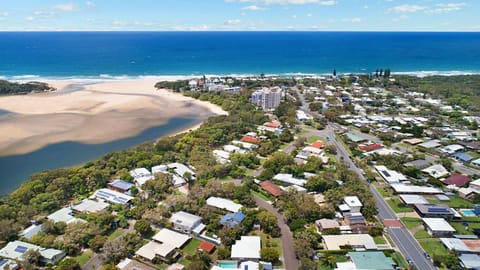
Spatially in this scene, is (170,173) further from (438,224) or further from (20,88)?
(20,88)

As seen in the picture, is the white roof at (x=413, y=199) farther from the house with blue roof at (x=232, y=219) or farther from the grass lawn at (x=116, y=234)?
the grass lawn at (x=116, y=234)

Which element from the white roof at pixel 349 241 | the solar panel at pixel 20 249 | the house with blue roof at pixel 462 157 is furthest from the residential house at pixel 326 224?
the house with blue roof at pixel 462 157

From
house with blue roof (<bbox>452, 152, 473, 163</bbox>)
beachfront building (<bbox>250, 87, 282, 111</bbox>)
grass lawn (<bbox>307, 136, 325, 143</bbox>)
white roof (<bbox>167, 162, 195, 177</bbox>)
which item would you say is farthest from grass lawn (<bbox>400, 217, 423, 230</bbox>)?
beachfront building (<bbox>250, 87, 282, 111</bbox>)

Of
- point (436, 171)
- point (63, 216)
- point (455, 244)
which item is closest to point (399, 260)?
point (455, 244)

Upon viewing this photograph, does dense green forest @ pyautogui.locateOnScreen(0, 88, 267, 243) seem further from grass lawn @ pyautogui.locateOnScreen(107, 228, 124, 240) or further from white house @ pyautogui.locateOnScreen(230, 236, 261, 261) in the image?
white house @ pyautogui.locateOnScreen(230, 236, 261, 261)

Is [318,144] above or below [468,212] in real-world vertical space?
above
